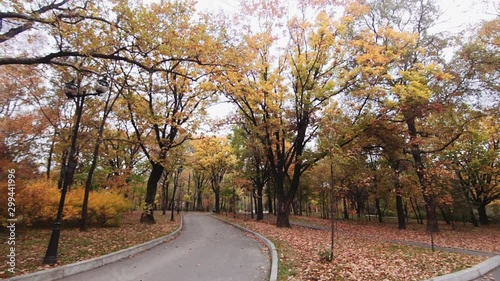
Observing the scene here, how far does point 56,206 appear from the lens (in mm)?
11891

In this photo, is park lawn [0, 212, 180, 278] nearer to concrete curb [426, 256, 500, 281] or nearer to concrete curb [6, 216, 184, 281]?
concrete curb [6, 216, 184, 281]

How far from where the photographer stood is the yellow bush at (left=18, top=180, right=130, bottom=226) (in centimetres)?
1099

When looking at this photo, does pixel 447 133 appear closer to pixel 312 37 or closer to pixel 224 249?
pixel 312 37

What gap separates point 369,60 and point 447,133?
27.2ft

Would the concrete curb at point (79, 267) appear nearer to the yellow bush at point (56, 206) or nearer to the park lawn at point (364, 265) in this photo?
the park lawn at point (364, 265)

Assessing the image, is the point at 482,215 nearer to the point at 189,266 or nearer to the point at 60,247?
the point at 189,266

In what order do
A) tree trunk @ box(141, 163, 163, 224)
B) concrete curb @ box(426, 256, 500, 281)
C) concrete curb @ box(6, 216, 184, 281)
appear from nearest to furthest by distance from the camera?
1. concrete curb @ box(6, 216, 184, 281)
2. concrete curb @ box(426, 256, 500, 281)
3. tree trunk @ box(141, 163, 163, 224)

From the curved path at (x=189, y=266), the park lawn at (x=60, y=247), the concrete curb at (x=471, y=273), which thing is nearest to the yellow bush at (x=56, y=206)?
the park lawn at (x=60, y=247)

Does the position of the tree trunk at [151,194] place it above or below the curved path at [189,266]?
above

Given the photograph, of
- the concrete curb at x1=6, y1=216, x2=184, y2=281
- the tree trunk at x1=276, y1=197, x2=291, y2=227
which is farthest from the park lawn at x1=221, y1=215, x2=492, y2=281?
the tree trunk at x1=276, y1=197, x2=291, y2=227

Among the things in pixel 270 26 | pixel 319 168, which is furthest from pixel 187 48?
pixel 319 168

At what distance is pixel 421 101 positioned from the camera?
532 inches

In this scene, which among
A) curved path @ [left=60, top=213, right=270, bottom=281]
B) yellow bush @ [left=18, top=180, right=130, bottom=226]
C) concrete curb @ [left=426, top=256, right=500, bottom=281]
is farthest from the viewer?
yellow bush @ [left=18, top=180, right=130, bottom=226]

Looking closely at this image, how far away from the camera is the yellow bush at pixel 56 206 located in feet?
36.1
